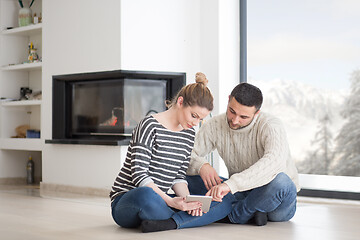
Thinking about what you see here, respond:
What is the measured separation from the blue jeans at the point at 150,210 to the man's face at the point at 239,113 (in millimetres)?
423

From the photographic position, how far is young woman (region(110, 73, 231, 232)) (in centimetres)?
286

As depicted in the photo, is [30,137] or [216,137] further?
[30,137]

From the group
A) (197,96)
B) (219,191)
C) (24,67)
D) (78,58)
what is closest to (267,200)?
(219,191)

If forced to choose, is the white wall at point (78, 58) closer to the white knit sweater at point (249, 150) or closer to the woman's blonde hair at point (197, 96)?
the white knit sweater at point (249, 150)

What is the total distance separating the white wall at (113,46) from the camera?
5.03 m

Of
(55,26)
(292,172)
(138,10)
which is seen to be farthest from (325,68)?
(55,26)

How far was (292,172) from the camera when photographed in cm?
335

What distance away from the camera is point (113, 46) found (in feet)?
16.5

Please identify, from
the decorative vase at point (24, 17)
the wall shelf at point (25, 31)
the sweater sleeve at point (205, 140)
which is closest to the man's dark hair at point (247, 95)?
the sweater sleeve at point (205, 140)

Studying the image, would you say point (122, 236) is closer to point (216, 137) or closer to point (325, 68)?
point (216, 137)

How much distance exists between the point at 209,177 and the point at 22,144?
350 cm

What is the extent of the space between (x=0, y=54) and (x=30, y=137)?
1.03m

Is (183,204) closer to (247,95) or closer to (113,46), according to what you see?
(247,95)

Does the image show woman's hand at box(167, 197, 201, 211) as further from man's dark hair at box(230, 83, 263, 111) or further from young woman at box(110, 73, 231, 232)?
man's dark hair at box(230, 83, 263, 111)
